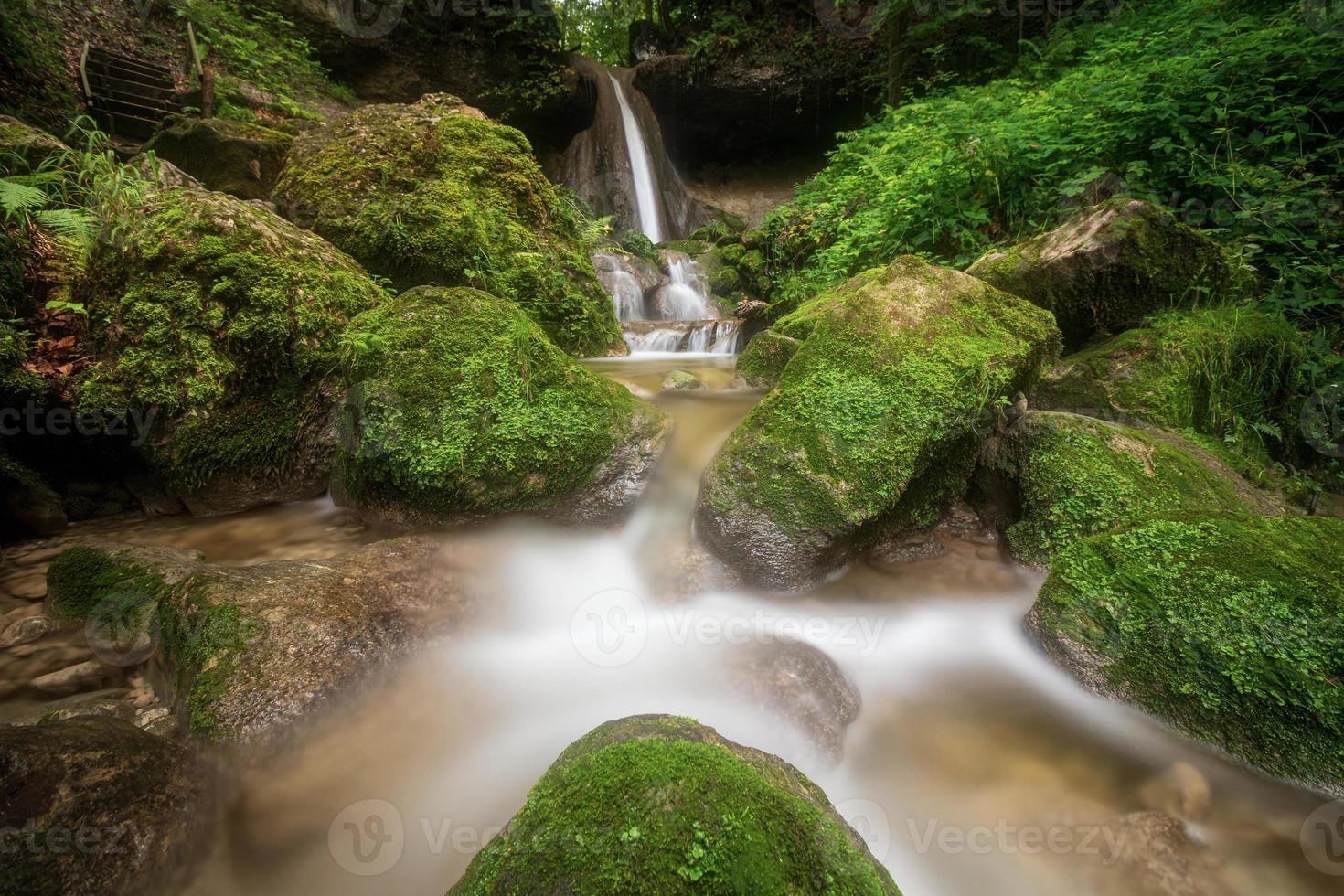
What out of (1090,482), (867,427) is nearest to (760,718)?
(867,427)

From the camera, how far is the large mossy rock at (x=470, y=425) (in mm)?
3012

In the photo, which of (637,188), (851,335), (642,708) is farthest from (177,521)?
(637,188)

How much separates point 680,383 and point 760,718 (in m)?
3.32

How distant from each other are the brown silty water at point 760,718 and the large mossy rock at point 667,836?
2.51 feet

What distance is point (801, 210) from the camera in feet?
28.3

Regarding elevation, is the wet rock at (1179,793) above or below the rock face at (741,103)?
below

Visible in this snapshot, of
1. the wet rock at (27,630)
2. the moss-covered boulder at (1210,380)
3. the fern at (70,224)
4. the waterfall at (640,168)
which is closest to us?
the wet rock at (27,630)

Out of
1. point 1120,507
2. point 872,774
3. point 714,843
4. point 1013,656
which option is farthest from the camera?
point 1120,507

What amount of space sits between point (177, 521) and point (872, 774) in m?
4.48

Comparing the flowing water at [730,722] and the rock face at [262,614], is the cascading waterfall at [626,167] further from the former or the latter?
the rock face at [262,614]

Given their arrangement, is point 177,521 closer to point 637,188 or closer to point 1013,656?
point 1013,656

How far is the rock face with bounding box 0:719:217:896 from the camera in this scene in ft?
4.62

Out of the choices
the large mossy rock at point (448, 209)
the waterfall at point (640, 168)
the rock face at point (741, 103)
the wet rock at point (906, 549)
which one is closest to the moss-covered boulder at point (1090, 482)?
the wet rock at point (906, 549)

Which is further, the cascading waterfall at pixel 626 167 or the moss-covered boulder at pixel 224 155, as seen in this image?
the cascading waterfall at pixel 626 167
